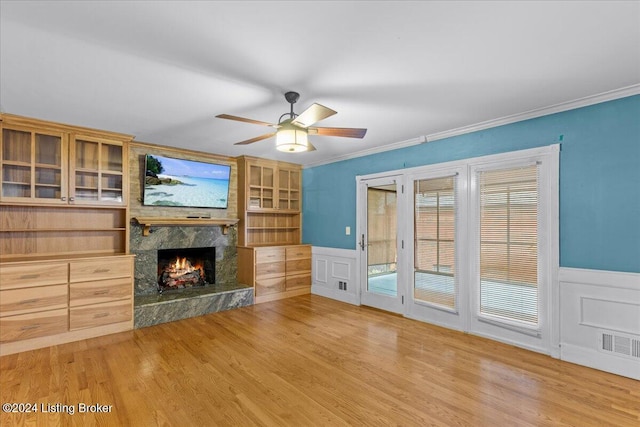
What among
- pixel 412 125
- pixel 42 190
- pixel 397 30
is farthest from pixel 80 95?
pixel 412 125

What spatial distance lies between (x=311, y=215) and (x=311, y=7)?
4.59m

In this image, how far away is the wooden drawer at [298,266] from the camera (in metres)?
5.64

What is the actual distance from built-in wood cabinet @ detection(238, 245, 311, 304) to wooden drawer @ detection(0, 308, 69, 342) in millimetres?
2470

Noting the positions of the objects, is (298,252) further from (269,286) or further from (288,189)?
(288,189)

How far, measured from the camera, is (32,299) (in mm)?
3318

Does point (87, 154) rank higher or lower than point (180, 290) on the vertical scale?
higher

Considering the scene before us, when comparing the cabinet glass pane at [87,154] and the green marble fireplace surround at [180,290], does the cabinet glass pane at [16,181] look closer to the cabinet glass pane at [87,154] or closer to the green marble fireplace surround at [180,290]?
the cabinet glass pane at [87,154]

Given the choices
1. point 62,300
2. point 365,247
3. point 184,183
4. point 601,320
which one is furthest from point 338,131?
point 62,300

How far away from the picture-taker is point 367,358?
3098 millimetres

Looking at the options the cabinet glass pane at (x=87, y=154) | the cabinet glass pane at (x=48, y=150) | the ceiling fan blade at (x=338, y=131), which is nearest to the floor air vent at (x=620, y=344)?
the ceiling fan blade at (x=338, y=131)

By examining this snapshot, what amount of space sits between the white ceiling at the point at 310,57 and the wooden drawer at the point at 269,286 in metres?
2.89

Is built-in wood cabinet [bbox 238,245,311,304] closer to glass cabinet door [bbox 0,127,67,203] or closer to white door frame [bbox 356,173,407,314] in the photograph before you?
white door frame [bbox 356,173,407,314]

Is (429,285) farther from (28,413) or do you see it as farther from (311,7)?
(28,413)

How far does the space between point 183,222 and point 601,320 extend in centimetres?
519
